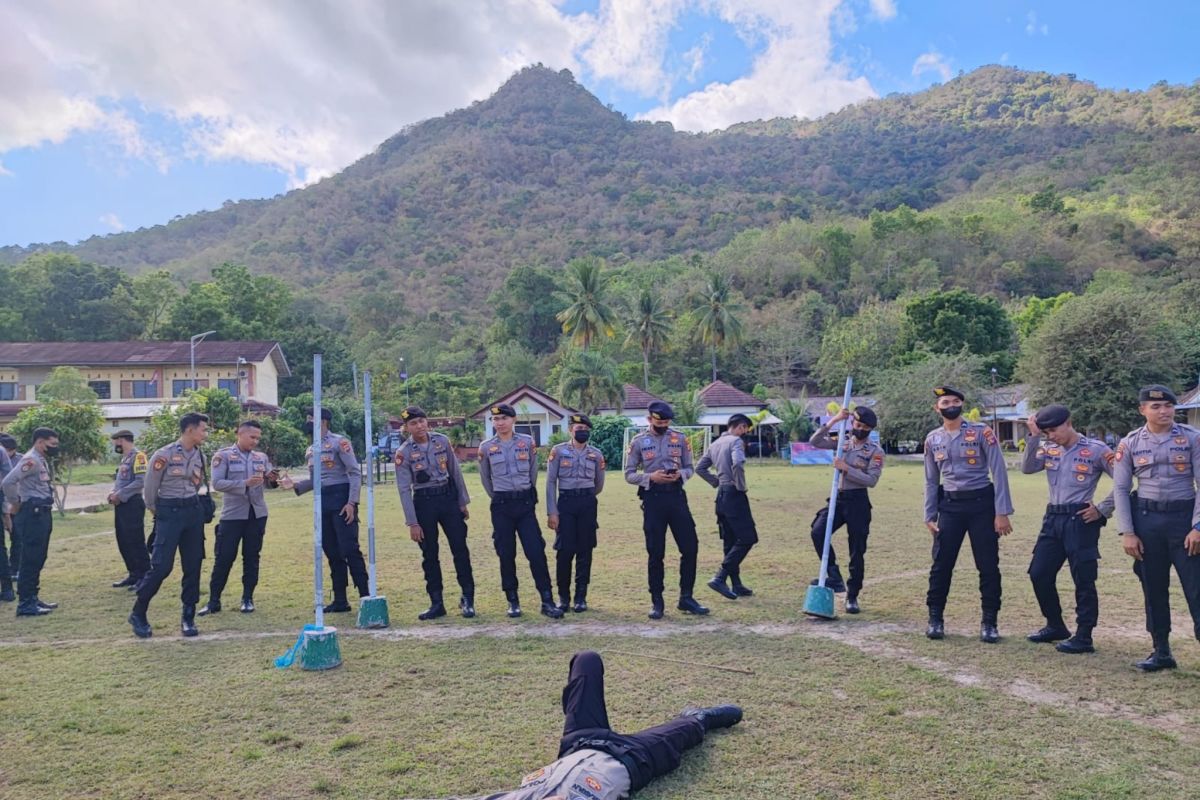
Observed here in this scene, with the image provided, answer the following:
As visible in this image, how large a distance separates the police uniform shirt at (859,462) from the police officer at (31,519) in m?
8.12

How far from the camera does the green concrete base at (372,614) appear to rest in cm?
699

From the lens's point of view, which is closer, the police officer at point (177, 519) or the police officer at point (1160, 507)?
the police officer at point (1160, 507)

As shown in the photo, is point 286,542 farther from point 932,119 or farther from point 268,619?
point 932,119

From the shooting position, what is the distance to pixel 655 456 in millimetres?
7578

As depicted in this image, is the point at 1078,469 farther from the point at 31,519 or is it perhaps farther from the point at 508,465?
the point at 31,519

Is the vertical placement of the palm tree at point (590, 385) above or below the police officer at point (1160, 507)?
above

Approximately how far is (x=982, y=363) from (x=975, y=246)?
112 ft

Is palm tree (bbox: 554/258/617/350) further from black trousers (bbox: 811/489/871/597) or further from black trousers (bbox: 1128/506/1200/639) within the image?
black trousers (bbox: 1128/506/1200/639)

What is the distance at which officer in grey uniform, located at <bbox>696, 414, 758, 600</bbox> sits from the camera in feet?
26.8

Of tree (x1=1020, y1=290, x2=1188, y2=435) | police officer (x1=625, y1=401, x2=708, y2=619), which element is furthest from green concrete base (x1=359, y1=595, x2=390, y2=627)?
tree (x1=1020, y1=290, x2=1188, y2=435)

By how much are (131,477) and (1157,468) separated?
9.95 m

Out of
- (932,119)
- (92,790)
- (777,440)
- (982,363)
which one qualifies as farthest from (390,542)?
(932,119)

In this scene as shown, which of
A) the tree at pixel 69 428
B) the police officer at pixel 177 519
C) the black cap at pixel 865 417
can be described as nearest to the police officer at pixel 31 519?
the police officer at pixel 177 519

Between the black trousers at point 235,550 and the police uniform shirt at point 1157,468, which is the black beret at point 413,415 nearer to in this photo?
the black trousers at point 235,550
